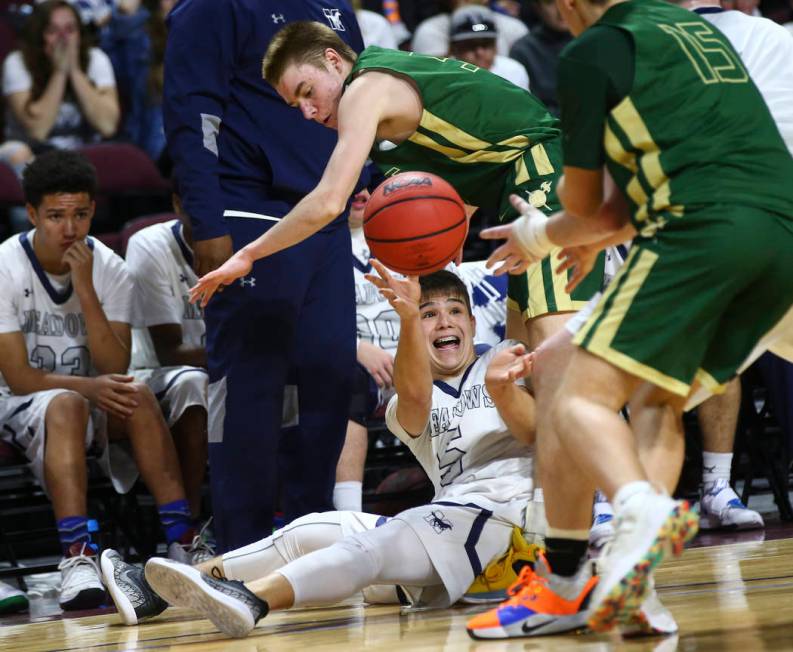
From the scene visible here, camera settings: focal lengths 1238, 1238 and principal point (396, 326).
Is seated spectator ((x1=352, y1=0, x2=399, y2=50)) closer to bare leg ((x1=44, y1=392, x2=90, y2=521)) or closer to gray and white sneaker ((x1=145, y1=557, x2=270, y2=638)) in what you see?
bare leg ((x1=44, y1=392, x2=90, y2=521))

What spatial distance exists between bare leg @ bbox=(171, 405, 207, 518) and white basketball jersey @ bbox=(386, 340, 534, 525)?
1.84m

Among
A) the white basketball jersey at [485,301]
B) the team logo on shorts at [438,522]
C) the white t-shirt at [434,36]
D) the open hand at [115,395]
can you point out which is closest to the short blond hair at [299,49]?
the team logo on shorts at [438,522]

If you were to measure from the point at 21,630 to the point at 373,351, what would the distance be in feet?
7.50

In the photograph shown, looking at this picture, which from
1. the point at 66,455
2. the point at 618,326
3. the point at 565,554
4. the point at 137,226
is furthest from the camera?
the point at 137,226

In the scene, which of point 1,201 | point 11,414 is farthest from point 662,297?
point 1,201

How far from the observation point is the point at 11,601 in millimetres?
4801

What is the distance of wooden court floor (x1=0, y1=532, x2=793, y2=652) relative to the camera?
9.20 ft

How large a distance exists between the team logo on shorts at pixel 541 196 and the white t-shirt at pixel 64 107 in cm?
458

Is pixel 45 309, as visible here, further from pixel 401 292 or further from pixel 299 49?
pixel 401 292

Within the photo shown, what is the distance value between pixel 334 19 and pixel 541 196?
48.5 inches

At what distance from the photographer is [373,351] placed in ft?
19.4

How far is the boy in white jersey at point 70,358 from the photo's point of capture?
5.30m

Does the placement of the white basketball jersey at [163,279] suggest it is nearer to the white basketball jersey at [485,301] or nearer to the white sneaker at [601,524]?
the white basketball jersey at [485,301]

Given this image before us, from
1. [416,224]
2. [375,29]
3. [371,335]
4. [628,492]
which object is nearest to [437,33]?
[375,29]
